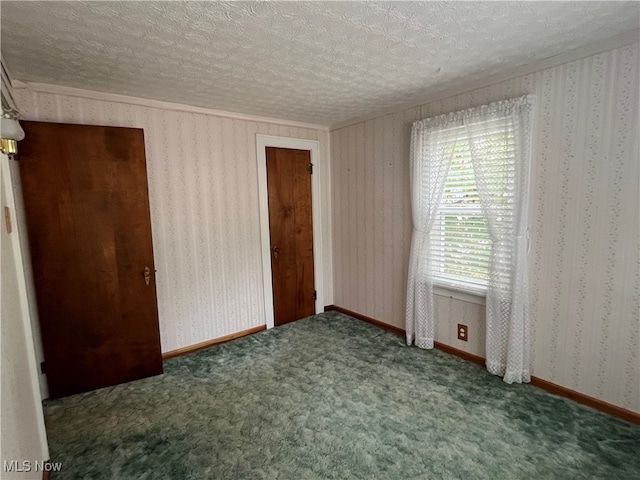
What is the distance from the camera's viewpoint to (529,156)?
2.29m

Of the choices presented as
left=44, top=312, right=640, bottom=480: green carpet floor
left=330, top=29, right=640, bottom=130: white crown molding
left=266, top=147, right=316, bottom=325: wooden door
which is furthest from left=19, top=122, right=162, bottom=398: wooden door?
left=330, top=29, right=640, bottom=130: white crown molding

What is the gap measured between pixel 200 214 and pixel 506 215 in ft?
8.95

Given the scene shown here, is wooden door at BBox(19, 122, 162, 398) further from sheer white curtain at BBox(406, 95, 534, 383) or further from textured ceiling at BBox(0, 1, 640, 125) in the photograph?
sheer white curtain at BBox(406, 95, 534, 383)

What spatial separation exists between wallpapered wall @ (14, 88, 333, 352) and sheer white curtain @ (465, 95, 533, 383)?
2.16 metres

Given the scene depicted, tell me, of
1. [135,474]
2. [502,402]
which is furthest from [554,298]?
[135,474]

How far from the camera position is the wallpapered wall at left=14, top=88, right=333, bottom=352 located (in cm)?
288

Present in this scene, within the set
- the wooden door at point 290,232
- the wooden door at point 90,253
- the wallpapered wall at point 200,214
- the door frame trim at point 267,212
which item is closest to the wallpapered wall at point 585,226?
the door frame trim at point 267,212

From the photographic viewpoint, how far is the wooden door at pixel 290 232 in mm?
3650

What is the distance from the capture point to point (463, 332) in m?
2.85

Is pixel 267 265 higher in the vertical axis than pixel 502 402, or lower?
higher

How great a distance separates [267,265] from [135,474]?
2.20 metres

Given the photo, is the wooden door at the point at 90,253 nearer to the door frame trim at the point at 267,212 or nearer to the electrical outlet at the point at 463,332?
the door frame trim at the point at 267,212

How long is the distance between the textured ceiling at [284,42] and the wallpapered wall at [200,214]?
31cm

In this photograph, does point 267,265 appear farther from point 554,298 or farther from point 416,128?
point 554,298
